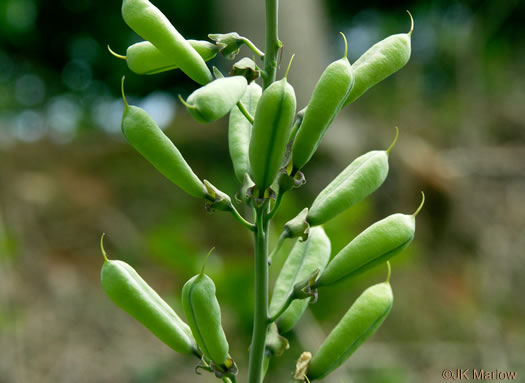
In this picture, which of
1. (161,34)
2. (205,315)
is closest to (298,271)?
(205,315)

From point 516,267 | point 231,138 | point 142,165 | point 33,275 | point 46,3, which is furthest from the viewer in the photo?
point 46,3

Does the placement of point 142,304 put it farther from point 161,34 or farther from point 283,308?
point 161,34

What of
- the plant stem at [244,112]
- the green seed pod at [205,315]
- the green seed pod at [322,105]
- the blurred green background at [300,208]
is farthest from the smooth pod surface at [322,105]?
the blurred green background at [300,208]

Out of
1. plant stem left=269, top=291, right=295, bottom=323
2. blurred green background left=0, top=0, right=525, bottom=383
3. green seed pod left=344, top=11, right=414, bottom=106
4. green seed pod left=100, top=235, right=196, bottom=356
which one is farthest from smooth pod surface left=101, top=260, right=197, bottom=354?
blurred green background left=0, top=0, right=525, bottom=383

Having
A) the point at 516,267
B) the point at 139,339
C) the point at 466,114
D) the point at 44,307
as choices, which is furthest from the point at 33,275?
the point at 466,114

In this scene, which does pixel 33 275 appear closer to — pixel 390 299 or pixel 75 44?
pixel 390 299

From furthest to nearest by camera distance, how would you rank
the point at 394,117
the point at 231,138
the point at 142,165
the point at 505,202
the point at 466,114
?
the point at 394,117, the point at 142,165, the point at 466,114, the point at 505,202, the point at 231,138

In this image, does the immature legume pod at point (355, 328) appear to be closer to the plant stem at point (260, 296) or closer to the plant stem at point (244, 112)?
the plant stem at point (260, 296)

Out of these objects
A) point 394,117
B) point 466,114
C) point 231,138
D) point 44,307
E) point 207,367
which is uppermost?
point 231,138
